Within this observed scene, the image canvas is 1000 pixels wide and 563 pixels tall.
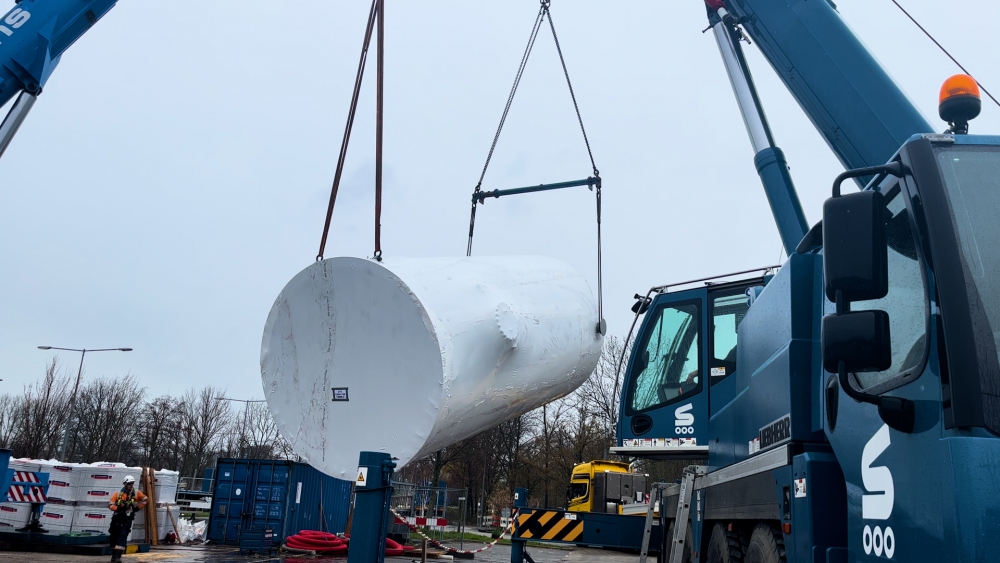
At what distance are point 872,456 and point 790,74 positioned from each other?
14.1 feet

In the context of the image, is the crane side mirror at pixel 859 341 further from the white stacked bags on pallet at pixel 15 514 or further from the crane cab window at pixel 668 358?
the white stacked bags on pallet at pixel 15 514

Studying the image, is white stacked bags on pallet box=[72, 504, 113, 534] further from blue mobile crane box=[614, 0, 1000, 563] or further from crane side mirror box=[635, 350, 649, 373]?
blue mobile crane box=[614, 0, 1000, 563]

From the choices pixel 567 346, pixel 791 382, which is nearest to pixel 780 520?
pixel 791 382

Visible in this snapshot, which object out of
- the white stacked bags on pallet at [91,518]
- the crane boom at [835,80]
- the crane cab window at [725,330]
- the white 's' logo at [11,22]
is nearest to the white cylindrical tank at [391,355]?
the crane cab window at [725,330]

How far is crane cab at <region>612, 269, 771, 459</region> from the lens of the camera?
6926mm

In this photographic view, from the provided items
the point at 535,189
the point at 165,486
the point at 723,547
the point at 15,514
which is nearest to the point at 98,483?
the point at 15,514

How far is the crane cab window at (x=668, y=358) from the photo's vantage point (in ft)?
23.5

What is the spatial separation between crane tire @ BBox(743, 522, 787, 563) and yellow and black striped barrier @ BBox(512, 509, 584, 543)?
4.62m

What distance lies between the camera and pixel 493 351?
5.05 meters

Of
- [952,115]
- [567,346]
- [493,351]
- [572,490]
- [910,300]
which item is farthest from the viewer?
[572,490]

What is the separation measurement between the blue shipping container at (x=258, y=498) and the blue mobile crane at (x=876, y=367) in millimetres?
13335

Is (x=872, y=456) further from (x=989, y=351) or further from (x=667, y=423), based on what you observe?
(x=667, y=423)

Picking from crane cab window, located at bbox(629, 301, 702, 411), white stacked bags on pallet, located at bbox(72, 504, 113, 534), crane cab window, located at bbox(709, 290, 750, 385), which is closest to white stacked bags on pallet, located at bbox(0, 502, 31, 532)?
white stacked bags on pallet, located at bbox(72, 504, 113, 534)

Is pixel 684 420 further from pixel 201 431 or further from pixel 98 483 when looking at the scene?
pixel 201 431
